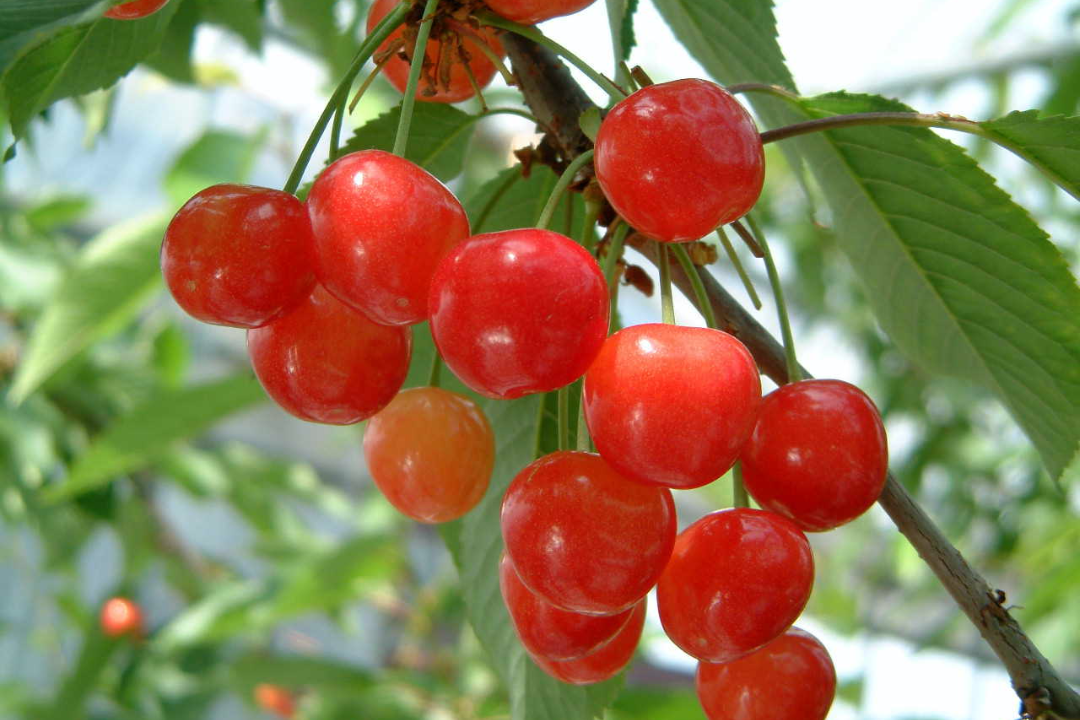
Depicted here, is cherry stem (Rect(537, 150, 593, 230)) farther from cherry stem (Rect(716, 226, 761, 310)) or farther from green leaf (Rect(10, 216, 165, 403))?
green leaf (Rect(10, 216, 165, 403))

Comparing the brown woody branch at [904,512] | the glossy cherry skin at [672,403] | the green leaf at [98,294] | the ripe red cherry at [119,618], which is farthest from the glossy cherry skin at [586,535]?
the ripe red cherry at [119,618]

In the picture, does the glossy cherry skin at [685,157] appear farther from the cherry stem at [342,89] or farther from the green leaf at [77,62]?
the green leaf at [77,62]

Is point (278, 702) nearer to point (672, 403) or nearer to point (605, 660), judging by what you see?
point (605, 660)

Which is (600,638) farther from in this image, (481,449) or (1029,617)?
(1029,617)

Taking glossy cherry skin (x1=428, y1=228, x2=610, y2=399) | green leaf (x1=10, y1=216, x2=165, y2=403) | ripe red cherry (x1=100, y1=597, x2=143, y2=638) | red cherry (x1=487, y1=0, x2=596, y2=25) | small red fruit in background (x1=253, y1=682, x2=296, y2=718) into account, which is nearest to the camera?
glossy cherry skin (x1=428, y1=228, x2=610, y2=399)

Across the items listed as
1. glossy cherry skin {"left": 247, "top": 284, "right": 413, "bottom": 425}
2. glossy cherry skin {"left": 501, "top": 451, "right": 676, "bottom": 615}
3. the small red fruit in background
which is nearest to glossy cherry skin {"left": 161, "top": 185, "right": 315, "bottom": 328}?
glossy cherry skin {"left": 247, "top": 284, "right": 413, "bottom": 425}

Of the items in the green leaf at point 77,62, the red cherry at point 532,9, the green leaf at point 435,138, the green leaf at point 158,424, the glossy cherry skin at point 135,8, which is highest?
the red cherry at point 532,9

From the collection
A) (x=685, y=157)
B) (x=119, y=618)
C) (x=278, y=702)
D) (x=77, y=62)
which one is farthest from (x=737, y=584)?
(x=278, y=702)
